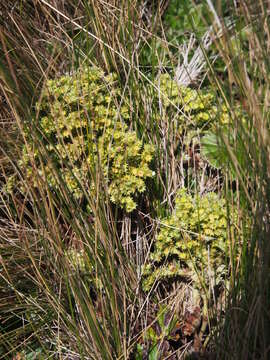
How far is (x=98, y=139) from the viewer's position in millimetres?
2135

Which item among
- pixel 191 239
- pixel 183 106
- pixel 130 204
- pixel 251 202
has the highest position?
pixel 183 106

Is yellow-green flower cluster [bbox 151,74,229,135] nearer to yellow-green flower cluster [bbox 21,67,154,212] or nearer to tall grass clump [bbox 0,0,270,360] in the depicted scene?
tall grass clump [bbox 0,0,270,360]

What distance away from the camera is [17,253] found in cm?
215

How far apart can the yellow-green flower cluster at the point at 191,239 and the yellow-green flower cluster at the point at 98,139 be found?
173mm

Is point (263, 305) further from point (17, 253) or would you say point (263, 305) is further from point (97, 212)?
point (17, 253)

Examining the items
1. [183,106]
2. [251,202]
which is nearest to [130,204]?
[183,106]

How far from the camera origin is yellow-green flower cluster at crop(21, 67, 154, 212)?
2029 mm

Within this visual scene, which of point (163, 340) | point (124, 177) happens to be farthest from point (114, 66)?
point (163, 340)

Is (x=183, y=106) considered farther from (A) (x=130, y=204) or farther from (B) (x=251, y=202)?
(B) (x=251, y=202)

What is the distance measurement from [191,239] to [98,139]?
0.55 meters

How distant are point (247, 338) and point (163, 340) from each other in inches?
19.3

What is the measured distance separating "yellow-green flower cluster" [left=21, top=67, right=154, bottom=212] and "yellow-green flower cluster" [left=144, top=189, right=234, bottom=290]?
173 mm

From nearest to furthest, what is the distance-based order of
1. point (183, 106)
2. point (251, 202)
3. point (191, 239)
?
point (251, 202) → point (191, 239) → point (183, 106)

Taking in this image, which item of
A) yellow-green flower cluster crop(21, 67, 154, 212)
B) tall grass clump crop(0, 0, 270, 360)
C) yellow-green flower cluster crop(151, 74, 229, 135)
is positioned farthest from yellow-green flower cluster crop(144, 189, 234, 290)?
yellow-green flower cluster crop(151, 74, 229, 135)
